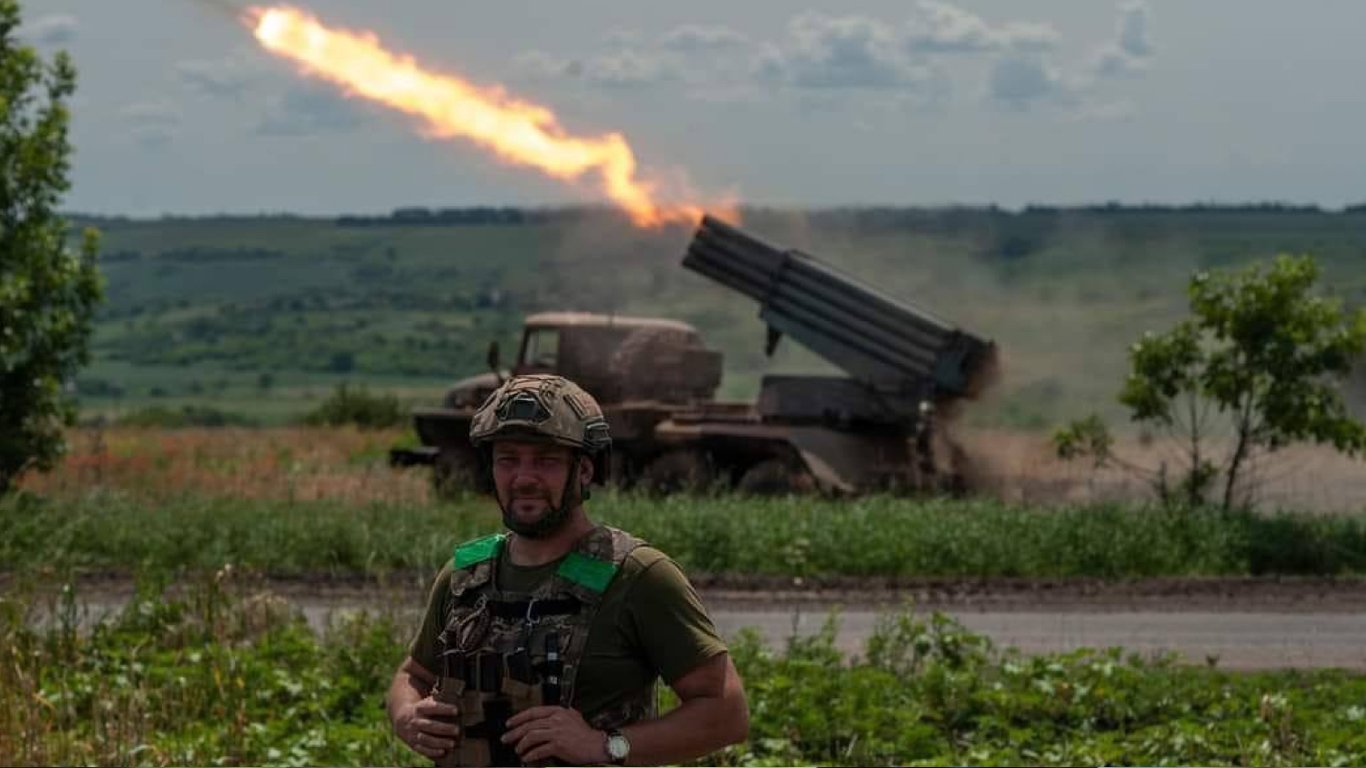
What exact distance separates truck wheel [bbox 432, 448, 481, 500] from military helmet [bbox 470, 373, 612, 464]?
2109 centimetres

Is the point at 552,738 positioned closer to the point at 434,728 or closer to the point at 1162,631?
the point at 434,728

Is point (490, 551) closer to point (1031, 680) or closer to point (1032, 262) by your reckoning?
point (1031, 680)

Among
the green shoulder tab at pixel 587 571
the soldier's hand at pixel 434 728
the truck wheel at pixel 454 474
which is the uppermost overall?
the green shoulder tab at pixel 587 571

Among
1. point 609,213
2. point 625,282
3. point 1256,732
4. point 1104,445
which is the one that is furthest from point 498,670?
point 625,282

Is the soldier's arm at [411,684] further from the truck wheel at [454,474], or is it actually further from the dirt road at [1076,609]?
the truck wheel at [454,474]

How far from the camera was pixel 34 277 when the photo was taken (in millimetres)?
26766

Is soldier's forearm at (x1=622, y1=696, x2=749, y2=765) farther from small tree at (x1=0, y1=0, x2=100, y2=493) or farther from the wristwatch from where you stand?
small tree at (x1=0, y1=0, x2=100, y2=493)

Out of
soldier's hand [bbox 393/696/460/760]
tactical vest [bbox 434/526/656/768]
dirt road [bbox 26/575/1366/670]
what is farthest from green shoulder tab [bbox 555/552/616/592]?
dirt road [bbox 26/575/1366/670]

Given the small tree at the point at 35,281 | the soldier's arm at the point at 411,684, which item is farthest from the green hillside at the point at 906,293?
the soldier's arm at the point at 411,684

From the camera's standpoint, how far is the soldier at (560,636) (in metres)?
5.79

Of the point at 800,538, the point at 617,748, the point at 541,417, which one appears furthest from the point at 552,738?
the point at 800,538

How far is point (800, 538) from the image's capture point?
22.5 m

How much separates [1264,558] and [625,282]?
1584 cm

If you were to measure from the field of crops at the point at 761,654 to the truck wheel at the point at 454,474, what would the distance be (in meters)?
3.15
